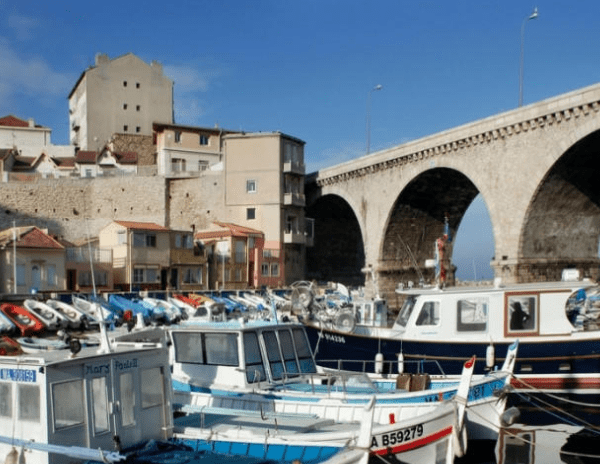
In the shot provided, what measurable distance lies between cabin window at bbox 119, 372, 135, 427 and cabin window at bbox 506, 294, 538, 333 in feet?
29.9

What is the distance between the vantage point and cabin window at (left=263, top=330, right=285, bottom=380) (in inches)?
460

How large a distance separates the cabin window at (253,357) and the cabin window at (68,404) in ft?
14.2

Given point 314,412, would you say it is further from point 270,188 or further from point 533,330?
point 270,188

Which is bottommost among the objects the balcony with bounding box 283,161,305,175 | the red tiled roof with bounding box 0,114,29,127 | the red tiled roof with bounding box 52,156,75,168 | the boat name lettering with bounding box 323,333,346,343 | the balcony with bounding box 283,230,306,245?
the boat name lettering with bounding box 323,333,346,343

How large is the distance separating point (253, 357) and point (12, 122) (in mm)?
57933

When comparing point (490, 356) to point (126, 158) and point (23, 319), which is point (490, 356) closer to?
point (23, 319)

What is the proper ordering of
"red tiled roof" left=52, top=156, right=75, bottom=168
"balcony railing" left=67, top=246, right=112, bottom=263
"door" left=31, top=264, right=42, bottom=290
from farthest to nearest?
"red tiled roof" left=52, top=156, right=75, bottom=168
"balcony railing" left=67, top=246, right=112, bottom=263
"door" left=31, top=264, right=42, bottom=290

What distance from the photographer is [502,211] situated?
94.8ft

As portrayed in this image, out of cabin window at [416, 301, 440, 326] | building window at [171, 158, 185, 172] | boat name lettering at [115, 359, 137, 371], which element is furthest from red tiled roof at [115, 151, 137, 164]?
boat name lettering at [115, 359, 137, 371]

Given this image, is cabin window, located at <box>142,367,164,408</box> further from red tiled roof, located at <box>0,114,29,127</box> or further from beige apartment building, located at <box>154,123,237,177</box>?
red tiled roof, located at <box>0,114,29,127</box>

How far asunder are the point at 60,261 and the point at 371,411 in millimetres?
27020

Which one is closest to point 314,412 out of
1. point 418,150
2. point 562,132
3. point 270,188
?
point 562,132

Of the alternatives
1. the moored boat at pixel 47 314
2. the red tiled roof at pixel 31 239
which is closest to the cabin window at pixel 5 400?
the moored boat at pixel 47 314

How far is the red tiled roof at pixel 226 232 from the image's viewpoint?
1553 inches
